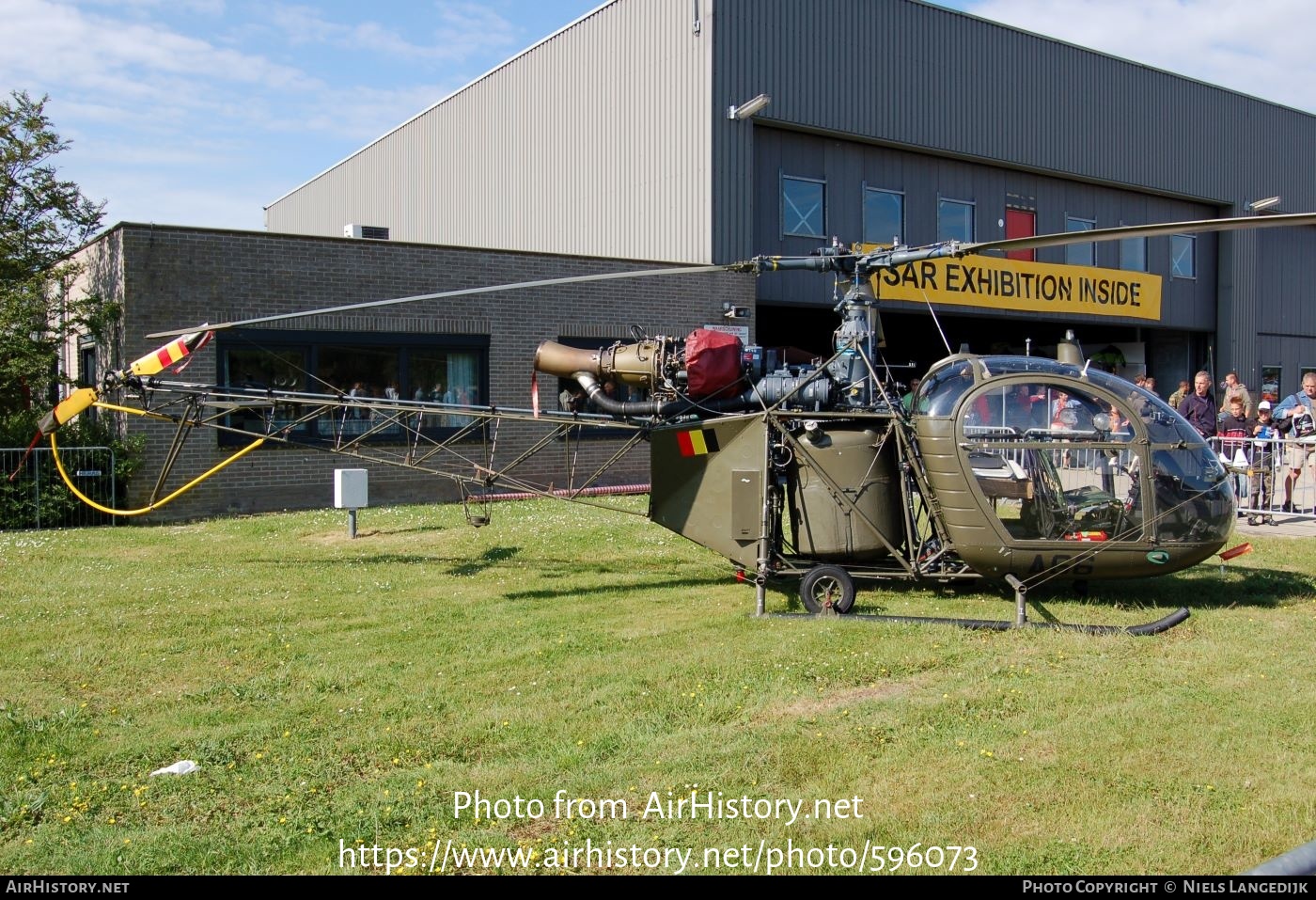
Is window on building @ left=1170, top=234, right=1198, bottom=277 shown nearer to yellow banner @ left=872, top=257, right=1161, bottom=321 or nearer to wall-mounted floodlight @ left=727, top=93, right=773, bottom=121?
yellow banner @ left=872, top=257, right=1161, bottom=321

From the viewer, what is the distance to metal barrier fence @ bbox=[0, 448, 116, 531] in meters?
13.6

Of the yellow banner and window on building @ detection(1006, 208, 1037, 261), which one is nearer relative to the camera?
the yellow banner

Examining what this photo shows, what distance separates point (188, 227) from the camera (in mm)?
14742

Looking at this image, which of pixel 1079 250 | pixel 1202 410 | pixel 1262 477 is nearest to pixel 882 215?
pixel 1079 250

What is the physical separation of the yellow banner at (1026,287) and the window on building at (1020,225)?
0.58ft

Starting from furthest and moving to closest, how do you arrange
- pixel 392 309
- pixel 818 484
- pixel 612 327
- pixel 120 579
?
pixel 612 327, pixel 392 309, pixel 120 579, pixel 818 484

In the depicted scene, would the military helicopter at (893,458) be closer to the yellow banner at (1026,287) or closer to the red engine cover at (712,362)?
the red engine cover at (712,362)

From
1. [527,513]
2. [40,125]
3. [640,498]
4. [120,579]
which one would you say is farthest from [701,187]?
[120,579]

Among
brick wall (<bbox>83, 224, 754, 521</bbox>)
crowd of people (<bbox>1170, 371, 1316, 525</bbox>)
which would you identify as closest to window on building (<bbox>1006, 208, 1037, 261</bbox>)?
brick wall (<bbox>83, 224, 754, 521</bbox>)

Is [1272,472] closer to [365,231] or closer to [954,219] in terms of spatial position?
[954,219]

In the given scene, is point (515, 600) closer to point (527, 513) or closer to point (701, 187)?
point (527, 513)

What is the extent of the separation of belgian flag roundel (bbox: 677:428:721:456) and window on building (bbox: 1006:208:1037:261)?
57.5ft

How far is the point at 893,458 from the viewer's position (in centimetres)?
867
